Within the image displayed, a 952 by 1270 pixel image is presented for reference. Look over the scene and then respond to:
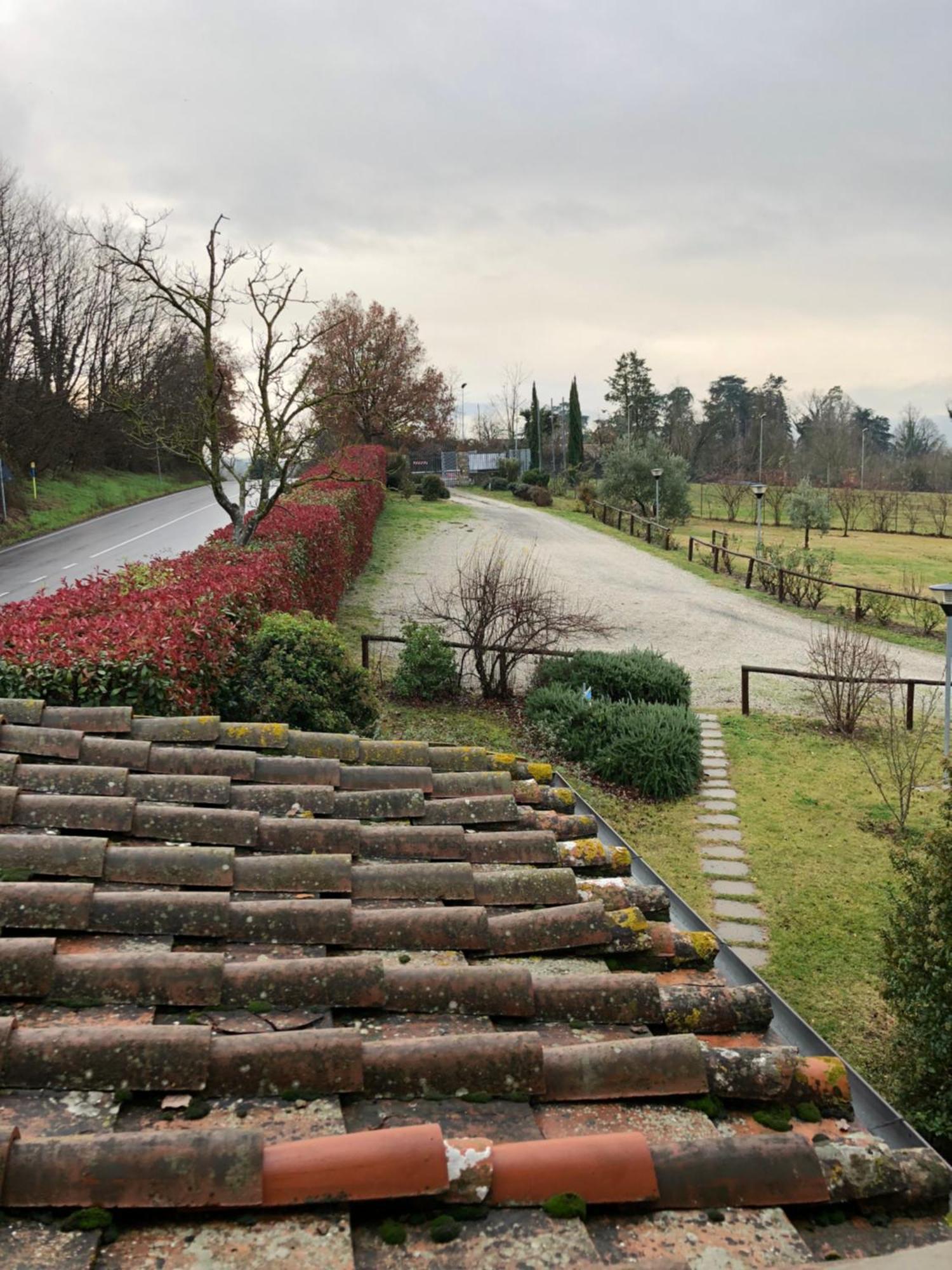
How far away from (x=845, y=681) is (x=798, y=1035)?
37.7 feet

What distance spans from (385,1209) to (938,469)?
6930cm

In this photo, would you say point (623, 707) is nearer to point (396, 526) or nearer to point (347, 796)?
point (347, 796)

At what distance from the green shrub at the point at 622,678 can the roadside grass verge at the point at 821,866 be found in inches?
41.9

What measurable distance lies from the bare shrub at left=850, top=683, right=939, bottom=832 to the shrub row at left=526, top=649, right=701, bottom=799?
222 cm

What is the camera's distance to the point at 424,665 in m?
13.1

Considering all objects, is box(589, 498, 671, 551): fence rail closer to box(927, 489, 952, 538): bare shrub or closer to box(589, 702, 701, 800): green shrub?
box(927, 489, 952, 538): bare shrub

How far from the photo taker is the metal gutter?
7.77ft

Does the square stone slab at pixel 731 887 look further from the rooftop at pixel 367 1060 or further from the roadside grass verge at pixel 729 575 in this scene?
the roadside grass verge at pixel 729 575

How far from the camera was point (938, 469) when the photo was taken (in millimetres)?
62094

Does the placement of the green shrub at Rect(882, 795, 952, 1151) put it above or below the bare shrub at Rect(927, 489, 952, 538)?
below

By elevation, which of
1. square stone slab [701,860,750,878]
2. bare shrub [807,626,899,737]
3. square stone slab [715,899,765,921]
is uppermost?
bare shrub [807,626,899,737]

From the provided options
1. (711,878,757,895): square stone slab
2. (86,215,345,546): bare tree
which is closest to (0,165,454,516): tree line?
(86,215,345,546): bare tree

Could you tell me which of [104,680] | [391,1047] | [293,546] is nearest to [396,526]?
[293,546]

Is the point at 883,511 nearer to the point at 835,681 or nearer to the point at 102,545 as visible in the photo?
the point at 835,681
